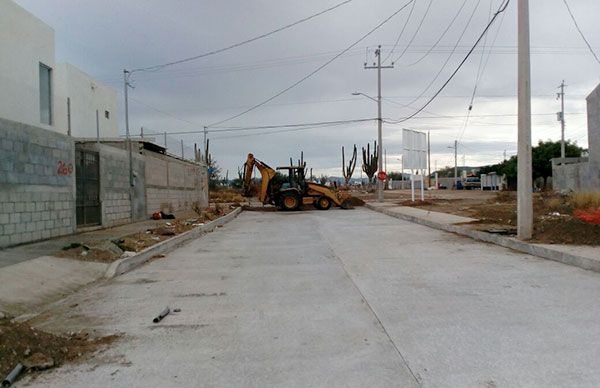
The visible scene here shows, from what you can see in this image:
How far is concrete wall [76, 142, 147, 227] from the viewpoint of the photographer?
18.5 m

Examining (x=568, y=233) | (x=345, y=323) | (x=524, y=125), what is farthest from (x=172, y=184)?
(x=345, y=323)

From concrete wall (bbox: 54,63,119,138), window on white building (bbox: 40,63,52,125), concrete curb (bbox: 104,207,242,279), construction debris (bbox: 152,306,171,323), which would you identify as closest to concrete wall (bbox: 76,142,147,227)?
concrete curb (bbox: 104,207,242,279)

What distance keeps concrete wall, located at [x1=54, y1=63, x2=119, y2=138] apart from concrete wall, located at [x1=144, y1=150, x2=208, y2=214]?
18.8ft

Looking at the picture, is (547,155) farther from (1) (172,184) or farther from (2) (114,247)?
(2) (114,247)

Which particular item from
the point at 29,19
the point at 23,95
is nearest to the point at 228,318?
the point at 23,95

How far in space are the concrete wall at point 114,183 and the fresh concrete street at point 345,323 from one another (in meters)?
7.12

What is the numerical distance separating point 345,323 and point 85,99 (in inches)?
1177

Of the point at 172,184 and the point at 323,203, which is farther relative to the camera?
the point at 323,203

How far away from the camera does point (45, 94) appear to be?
2122cm

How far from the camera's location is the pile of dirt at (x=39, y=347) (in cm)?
527

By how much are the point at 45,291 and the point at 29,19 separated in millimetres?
14814

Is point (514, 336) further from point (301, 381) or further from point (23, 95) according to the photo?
point (23, 95)

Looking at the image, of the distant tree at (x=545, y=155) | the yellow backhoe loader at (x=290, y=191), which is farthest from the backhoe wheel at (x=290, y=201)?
the distant tree at (x=545, y=155)

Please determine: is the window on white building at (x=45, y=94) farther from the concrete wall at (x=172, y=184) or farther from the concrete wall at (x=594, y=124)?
the concrete wall at (x=594, y=124)
